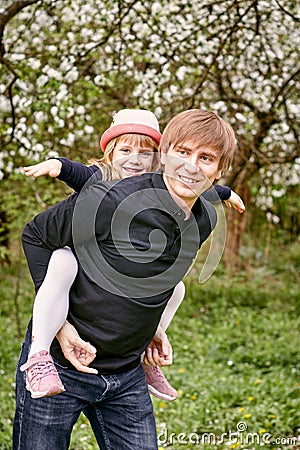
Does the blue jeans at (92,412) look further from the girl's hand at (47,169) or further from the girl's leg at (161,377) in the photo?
the girl's hand at (47,169)

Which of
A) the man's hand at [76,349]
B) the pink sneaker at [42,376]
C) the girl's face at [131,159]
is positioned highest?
the girl's face at [131,159]

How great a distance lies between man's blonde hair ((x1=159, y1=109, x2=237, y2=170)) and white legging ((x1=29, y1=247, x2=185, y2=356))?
1.35 ft

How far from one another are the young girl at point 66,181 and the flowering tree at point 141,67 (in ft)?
7.59

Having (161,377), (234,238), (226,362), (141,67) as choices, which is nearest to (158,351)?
(161,377)

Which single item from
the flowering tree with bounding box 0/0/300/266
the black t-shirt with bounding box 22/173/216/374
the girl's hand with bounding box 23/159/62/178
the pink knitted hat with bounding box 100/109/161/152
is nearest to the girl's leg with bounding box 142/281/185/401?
the black t-shirt with bounding box 22/173/216/374

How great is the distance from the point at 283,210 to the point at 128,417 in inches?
374

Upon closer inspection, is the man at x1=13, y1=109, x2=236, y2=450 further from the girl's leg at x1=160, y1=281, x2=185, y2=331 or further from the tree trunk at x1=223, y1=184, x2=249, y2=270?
the tree trunk at x1=223, y1=184, x2=249, y2=270

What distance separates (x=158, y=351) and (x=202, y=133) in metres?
0.77

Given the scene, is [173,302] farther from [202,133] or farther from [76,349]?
[202,133]

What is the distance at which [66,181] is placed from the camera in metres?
1.77

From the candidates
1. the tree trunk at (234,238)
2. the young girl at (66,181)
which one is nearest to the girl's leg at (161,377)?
the young girl at (66,181)

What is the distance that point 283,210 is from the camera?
11219mm

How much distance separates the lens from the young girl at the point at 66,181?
178 centimetres

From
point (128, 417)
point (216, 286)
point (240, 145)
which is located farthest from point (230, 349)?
point (128, 417)
